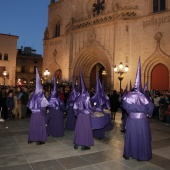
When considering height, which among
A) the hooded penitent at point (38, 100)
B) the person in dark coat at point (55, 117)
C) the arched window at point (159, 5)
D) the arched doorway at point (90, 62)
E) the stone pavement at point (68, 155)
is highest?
the arched window at point (159, 5)

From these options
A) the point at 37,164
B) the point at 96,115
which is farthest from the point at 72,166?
the point at 96,115

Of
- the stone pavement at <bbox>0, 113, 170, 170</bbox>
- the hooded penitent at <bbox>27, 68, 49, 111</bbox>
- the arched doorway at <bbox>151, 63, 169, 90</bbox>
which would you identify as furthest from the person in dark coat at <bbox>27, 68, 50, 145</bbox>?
the arched doorway at <bbox>151, 63, 169, 90</bbox>

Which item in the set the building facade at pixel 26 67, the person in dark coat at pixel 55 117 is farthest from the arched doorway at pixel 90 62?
the building facade at pixel 26 67

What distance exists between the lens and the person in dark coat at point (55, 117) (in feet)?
29.2

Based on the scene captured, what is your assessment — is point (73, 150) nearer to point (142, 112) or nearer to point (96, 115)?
point (96, 115)

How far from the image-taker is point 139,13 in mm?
20656

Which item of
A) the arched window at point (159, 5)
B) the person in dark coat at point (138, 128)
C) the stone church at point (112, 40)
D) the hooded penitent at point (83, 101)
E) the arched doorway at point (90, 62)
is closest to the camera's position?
the person in dark coat at point (138, 128)

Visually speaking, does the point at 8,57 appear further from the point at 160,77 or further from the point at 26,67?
the point at 160,77

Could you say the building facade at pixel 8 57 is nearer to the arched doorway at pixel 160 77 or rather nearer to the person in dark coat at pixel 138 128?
the arched doorway at pixel 160 77

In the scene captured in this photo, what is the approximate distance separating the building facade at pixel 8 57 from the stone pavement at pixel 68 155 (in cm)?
2957

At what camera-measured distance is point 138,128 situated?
6.31 meters

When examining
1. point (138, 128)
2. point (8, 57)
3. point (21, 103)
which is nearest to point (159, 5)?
point (21, 103)

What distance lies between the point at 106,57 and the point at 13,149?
1696cm

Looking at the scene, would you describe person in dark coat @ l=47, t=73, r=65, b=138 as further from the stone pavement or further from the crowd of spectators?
the crowd of spectators
